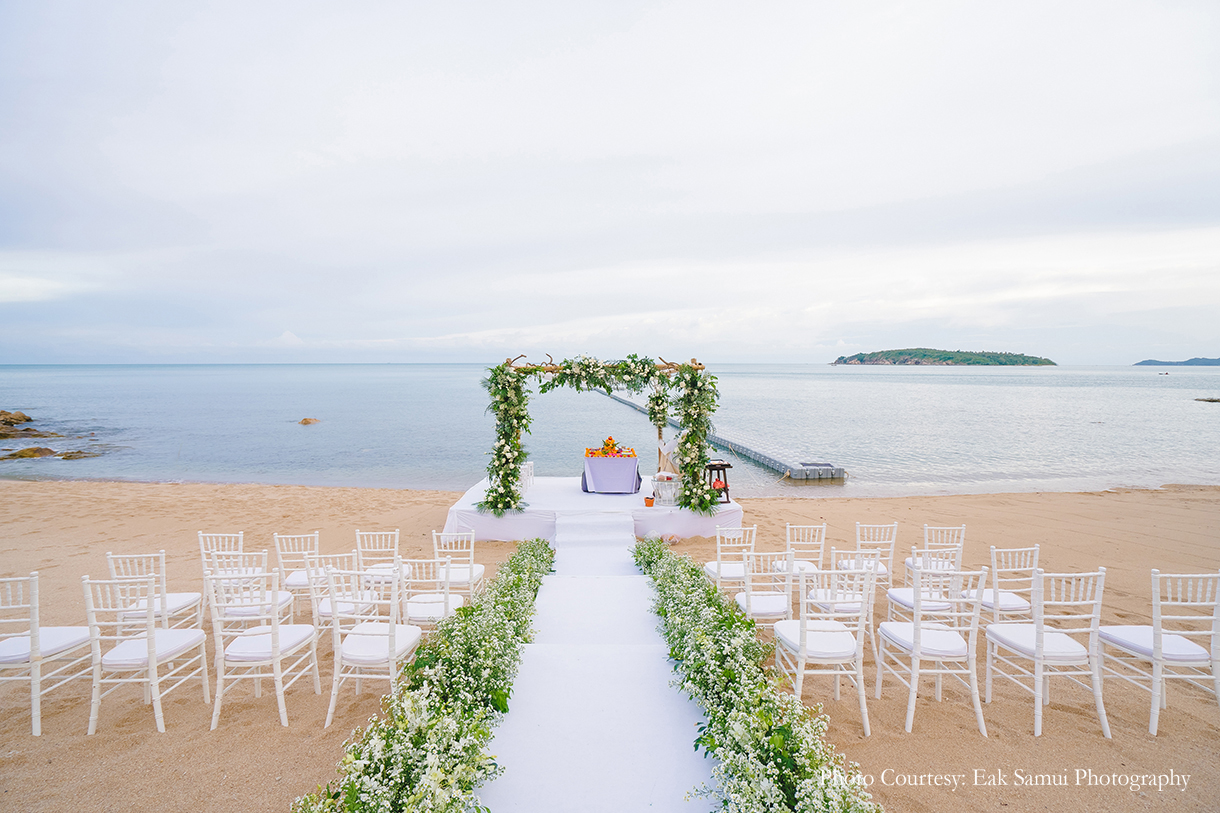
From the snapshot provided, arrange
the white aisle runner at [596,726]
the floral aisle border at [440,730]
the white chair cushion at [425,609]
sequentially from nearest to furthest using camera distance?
the floral aisle border at [440,730] < the white aisle runner at [596,726] < the white chair cushion at [425,609]

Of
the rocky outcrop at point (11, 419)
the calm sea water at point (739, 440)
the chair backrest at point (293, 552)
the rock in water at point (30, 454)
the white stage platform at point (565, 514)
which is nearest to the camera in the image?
the chair backrest at point (293, 552)

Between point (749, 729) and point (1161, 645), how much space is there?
320cm

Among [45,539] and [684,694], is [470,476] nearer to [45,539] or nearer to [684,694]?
[45,539]

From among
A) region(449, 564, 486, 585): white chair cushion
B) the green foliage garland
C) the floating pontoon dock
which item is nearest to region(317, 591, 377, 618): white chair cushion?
region(449, 564, 486, 585): white chair cushion

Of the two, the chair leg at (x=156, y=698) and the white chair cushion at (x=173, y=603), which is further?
the white chair cushion at (x=173, y=603)

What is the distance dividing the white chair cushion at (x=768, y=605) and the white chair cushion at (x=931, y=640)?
2.61 feet

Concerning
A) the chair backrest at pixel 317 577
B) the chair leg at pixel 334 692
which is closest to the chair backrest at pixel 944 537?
the chair leg at pixel 334 692

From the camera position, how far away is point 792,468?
1717 cm

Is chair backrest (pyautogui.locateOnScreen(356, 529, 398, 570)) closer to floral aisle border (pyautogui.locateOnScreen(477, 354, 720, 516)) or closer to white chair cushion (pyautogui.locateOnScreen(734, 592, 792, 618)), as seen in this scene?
floral aisle border (pyautogui.locateOnScreen(477, 354, 720, 516))

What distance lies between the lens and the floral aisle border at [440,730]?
2.41 m

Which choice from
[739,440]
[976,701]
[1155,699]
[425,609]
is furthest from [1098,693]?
[739,440]

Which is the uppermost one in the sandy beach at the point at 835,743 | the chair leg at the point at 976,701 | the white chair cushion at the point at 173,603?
the white chair cushion at the point at 173,603

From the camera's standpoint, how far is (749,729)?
277cm

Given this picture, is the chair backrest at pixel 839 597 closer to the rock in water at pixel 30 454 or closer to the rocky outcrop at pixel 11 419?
the rock in water at pixel 30 454
